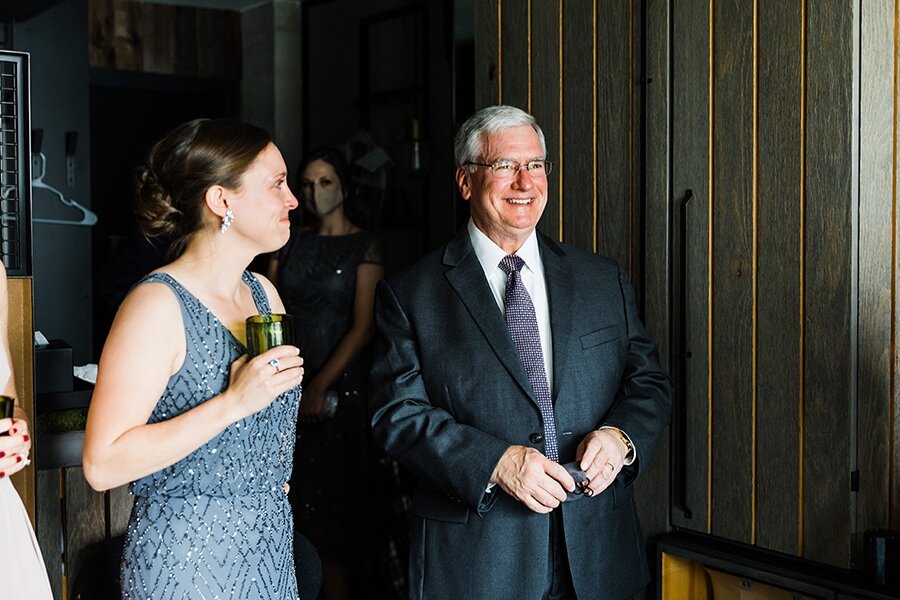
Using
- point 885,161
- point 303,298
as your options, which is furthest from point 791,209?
point 303,298

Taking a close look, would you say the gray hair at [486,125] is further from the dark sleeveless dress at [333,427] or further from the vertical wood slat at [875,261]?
the dark sleeveless dress at [333,427]

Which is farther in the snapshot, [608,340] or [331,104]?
[331,104]

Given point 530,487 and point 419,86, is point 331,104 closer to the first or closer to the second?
point 419,86

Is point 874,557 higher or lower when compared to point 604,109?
lower

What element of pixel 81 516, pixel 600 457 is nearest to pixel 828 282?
pixel 600 457

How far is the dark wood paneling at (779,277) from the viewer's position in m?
2.55

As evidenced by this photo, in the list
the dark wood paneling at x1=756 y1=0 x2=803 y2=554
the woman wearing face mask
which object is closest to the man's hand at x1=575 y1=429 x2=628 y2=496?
the dark wood paneling at x1=756 y1=0 x2=803 y2=554

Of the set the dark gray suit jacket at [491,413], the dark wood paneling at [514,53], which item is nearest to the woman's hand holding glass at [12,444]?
the dark gray suit jacket at [491,413]

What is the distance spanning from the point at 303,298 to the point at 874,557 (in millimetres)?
2317

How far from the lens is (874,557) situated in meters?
2.36

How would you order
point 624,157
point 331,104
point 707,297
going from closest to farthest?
point 707,297
point 624,157
point 331,104

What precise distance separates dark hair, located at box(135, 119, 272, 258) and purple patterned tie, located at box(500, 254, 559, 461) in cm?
68

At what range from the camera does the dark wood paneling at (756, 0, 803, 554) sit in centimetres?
255

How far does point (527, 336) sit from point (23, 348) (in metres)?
1.28
